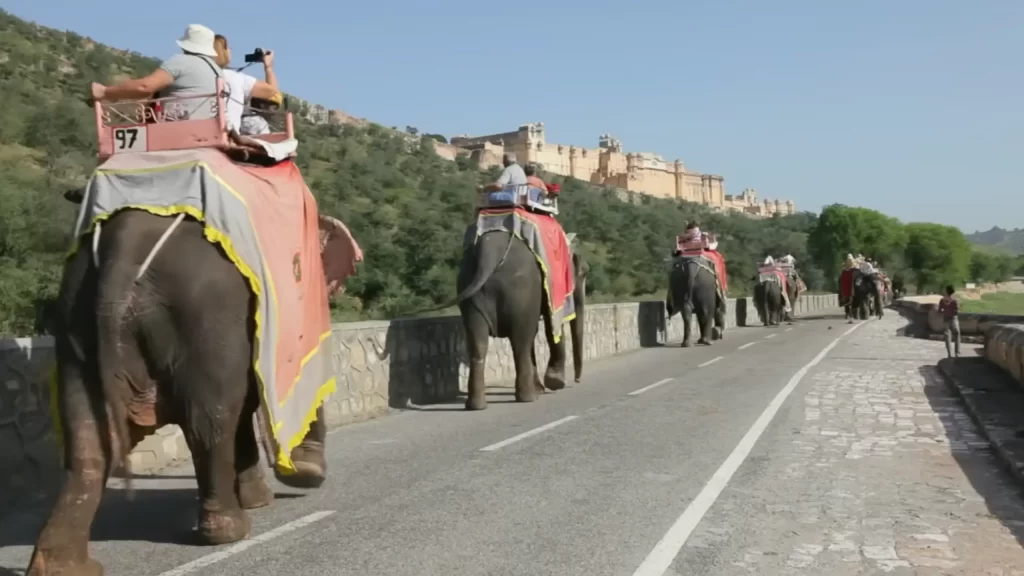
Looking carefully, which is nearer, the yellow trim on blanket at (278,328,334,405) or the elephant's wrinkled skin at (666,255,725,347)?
the yellow trim on blanket at (278,328,334,405)

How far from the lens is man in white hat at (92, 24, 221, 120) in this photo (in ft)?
21.0

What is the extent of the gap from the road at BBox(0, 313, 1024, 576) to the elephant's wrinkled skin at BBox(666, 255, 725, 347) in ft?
41.3

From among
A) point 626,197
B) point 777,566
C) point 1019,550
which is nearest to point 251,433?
point 777,566

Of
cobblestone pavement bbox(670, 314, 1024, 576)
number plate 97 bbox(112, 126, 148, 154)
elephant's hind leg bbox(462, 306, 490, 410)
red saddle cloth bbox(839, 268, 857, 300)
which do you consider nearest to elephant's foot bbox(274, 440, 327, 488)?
number plate 97 bbox(112, 126, 148, 154)

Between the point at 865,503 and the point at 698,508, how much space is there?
1.27 meters

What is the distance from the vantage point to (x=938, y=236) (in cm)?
12794

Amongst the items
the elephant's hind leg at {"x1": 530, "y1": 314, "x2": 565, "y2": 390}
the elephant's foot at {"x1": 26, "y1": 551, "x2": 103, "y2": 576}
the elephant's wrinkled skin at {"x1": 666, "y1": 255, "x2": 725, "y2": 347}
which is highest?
the elephant's wrinkled skin at {"x1": 666, "y1": 255, "x2": 725, "y2": 347}

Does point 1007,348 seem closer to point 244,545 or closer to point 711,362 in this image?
point 711,362

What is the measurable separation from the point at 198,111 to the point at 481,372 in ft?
23.5

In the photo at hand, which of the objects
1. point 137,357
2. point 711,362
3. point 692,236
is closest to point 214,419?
point 137,357

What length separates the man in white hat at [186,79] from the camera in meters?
6.39

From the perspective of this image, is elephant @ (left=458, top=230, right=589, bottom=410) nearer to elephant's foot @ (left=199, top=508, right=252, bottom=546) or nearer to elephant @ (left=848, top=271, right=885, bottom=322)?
elephant's foot @ (left=199, top=508, right=252, bottom=546)

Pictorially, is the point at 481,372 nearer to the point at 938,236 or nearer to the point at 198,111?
the point at 198,111

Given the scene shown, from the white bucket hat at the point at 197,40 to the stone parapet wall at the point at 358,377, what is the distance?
7.94 feet
